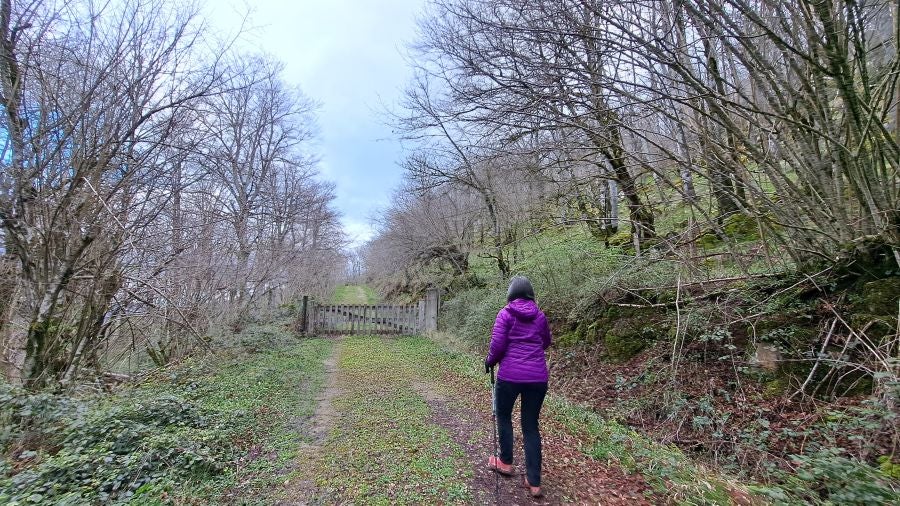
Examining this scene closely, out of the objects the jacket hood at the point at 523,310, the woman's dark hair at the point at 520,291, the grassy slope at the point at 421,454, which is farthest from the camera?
the woman's dark hair at the point at 520,291

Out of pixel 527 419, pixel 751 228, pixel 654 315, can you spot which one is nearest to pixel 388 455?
pixel 527 419

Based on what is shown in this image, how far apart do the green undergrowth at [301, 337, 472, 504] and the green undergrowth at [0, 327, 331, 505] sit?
1.54 feet

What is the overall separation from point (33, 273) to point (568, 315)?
8.61 meters

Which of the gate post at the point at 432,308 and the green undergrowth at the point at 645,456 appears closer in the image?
the green undergrowth at the point at 645,456

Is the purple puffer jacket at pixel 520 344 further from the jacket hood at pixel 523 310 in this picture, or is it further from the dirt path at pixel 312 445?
the dirt path at pixel 312 445

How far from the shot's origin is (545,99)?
5051mm

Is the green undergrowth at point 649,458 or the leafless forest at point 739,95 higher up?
the leafless forest at point 739,95

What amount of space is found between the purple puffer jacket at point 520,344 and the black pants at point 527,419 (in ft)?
0.24

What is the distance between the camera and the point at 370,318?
15727mm

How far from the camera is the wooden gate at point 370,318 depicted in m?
15.5

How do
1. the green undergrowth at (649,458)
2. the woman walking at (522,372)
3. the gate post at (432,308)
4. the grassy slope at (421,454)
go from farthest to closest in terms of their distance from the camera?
the gate post at (432,308)
the woman walking at (522,372)
the grassy slope at (421,454)
the green undergrowth at (649,458)

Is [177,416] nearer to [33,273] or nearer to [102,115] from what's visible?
[33,273]

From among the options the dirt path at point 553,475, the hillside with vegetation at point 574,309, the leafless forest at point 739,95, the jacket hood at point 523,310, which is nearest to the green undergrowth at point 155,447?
the hillside with vegetation at point 574,309

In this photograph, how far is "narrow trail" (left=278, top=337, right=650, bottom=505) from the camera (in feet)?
10.8
